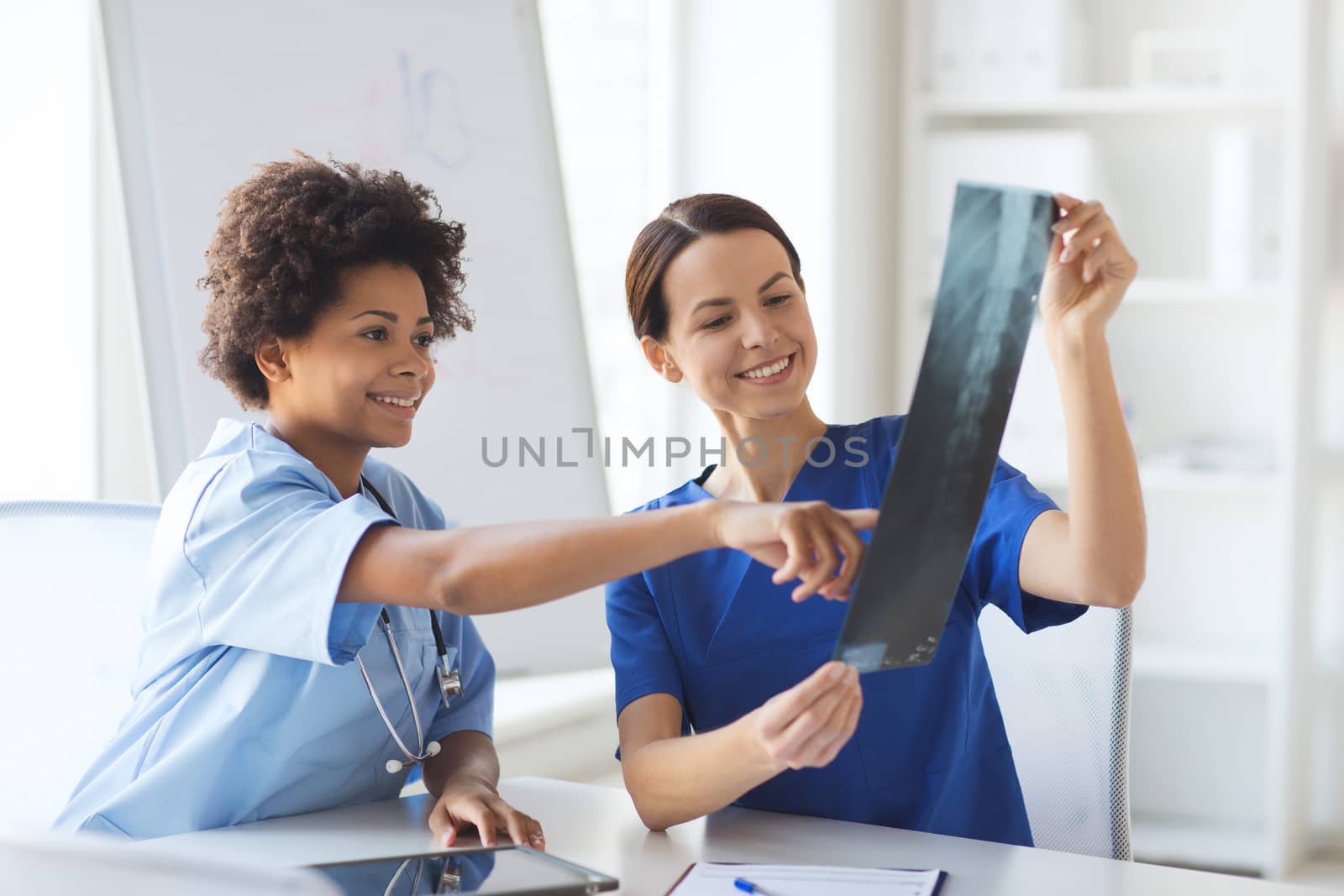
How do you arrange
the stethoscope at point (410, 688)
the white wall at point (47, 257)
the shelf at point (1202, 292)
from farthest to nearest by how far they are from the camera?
1. the shelf at point (1202, 292)
2. the white wall at point (47, 257)
3. the stethoscope at point (410, 688)

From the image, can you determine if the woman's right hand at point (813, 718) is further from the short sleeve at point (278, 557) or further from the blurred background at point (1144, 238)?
the blurred background at point (1144, 238)

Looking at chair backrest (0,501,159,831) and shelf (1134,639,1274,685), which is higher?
chair backrest (0,501,159,831)

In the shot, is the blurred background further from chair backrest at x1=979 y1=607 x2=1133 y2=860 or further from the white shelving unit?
chair backrest at x1=979 y1=607 x2=1133 y2=860

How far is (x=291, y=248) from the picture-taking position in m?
1.18

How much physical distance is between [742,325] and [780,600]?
0.27m

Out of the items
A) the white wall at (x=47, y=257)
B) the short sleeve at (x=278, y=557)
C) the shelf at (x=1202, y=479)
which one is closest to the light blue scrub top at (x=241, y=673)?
the short sleeve at (x=278, y=557)

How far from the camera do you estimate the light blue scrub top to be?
104cm

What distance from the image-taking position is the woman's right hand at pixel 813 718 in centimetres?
95

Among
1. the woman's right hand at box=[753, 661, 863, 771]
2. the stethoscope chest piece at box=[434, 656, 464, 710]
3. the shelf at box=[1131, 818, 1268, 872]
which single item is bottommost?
the shelf at box=[1131, 818, 1268, 872]

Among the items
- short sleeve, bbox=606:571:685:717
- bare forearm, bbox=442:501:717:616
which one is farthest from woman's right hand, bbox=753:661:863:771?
short sleeve, bbox=606:571:685:717

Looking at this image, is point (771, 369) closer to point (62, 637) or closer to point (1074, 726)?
point (1074, 726)

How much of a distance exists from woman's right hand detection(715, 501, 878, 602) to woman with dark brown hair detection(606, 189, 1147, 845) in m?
0.29

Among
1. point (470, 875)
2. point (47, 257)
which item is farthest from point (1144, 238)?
point (470, 875)

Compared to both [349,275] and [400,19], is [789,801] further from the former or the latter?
[400,19]
